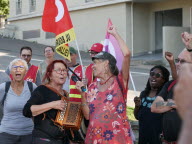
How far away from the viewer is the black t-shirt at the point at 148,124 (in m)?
4.68

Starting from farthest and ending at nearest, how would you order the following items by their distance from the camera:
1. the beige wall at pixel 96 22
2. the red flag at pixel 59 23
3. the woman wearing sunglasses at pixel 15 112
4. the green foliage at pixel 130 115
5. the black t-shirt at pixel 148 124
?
the beige wall at pixel 96 22
the green foliage at pixel 130 115
the red flag at pixel 59 23
the black t-shirt at pixel 148 124
the woman wearing sunglasses at pixel 15 112

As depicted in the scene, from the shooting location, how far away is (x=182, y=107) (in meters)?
1.06

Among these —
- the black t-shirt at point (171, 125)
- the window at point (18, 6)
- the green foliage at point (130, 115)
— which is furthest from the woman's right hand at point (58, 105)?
the window at point (18, 6)

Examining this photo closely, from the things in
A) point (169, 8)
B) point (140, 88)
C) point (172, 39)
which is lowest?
point (140, 88)

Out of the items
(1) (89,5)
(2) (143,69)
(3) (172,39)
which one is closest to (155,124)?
(2) (143,69)

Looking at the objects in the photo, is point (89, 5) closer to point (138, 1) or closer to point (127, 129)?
point (138, 1)

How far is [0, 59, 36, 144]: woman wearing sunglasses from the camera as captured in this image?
4.47m

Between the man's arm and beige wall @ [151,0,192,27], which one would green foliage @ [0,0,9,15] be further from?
the man's arm

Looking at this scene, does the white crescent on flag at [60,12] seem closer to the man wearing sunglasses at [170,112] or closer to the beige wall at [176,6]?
the man wearing sunglasses at [170,112]

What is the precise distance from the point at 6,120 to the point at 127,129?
1506 mm

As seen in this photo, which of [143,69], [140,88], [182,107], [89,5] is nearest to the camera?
[182,107]

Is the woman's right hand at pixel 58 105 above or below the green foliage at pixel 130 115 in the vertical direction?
above

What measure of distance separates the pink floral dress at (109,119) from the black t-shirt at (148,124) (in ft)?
2.76

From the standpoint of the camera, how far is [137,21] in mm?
22203
